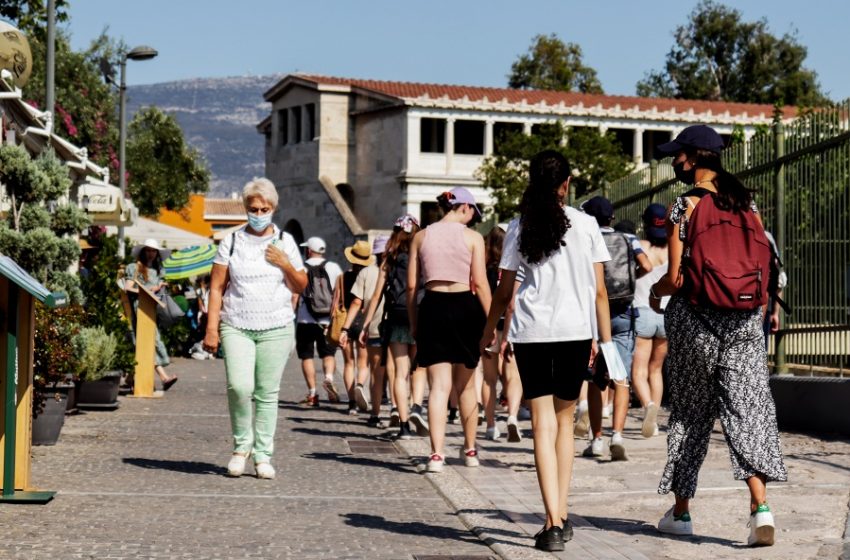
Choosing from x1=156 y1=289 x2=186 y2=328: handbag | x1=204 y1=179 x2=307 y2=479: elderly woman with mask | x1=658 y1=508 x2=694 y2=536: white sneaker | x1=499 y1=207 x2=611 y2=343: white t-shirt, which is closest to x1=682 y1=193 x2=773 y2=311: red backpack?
x1=499 y1=207 x2=611 y2=343: white t-shirt

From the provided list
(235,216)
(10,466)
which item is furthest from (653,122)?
(10,466)

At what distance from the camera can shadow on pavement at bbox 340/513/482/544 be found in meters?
7.32

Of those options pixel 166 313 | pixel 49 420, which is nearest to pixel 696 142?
pixel 49 420

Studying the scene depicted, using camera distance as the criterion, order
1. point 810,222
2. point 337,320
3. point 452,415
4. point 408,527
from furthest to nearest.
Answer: point 337,320 < point 452,415 < point 810,222 < point 408,527

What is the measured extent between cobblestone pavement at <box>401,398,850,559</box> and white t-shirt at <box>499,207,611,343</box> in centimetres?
95

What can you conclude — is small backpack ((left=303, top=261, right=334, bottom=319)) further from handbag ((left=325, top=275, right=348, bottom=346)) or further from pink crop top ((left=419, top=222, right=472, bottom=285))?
pink crop top ((left=419, top=222, right=472, bottom=285))

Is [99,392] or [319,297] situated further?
[319,297]

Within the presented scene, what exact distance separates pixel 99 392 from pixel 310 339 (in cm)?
243

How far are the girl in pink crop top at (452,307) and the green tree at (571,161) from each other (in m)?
49.9

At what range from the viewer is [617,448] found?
10328 millimetres

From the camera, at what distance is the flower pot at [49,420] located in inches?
434

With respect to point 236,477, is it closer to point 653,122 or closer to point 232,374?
point 232,374

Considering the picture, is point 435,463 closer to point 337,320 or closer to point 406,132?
point 337,320

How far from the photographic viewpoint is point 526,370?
702cm
